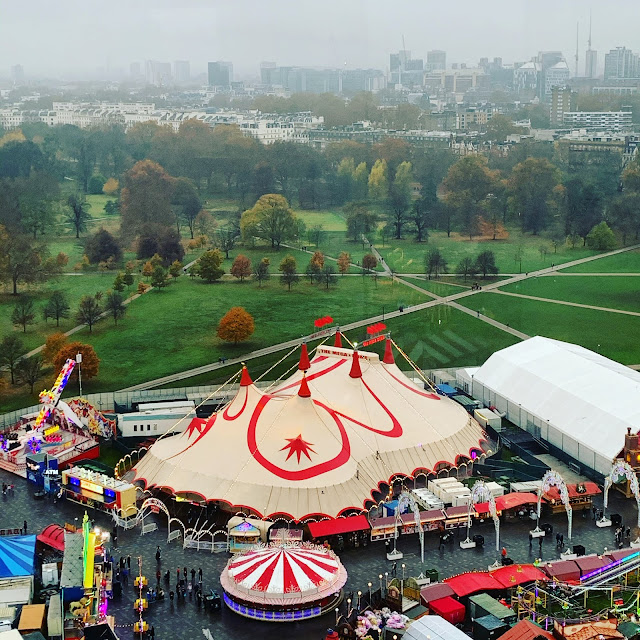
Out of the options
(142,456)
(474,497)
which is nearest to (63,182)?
(142,456)

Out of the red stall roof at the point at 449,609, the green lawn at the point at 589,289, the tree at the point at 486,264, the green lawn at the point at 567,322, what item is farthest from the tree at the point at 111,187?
the red stall roof at the point at 449,609

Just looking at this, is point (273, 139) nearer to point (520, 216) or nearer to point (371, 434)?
point (520, 216)

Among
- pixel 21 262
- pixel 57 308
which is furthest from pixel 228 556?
pixel 21 262

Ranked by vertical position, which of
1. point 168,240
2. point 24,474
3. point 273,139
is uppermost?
point 273,139

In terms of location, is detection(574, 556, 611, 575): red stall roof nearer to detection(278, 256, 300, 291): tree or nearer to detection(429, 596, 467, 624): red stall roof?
detection(429, 596, 467, 624): red stall roof

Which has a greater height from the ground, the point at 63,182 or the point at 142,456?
the point at 63,182

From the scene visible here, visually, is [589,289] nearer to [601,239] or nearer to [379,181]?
[601,239]

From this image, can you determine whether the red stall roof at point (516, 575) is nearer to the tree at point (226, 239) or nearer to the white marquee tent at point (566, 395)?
the white marquee tent at point (566, 395)
